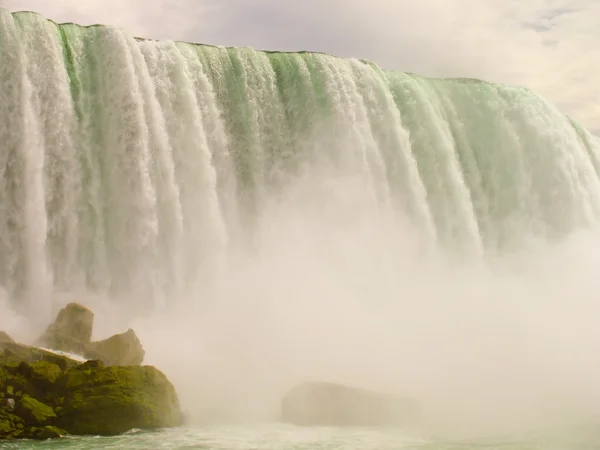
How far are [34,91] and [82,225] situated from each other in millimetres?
2863

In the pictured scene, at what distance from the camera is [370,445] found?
9641 mm

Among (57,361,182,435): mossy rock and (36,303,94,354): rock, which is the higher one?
(36,303,94,354): rock

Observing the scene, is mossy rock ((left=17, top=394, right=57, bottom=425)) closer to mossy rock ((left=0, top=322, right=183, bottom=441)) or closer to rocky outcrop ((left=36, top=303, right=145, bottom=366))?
mossy rock ((left=0, top=322, right=183, bottom=441))

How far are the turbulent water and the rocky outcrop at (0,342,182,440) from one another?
1.41m

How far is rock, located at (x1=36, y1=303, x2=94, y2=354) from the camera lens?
1180cm

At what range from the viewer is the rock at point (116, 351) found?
11.5 meters

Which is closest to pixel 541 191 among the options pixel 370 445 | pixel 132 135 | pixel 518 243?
pixel 518 243

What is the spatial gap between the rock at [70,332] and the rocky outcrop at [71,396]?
1572 mm

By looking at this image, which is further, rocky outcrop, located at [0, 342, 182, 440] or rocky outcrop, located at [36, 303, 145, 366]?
rocky outcrop, located at [36, 303, 145, 366]

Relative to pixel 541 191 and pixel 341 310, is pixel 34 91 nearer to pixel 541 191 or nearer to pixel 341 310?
pixel 341 310

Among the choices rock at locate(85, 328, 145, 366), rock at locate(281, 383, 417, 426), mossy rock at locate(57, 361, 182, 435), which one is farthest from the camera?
rock at locate(85, 328, 145, 366)

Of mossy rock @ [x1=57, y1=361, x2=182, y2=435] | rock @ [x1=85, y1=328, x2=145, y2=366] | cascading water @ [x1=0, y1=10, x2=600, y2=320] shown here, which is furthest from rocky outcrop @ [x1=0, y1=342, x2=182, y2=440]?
cascading water @ [x1=0, y1=10, x2=600, y2=320]

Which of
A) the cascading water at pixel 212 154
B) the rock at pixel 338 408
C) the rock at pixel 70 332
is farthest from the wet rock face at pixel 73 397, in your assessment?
the cascading water at pixel 212 154

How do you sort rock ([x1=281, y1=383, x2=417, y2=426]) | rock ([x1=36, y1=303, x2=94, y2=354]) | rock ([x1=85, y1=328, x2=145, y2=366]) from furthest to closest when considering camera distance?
1. rock ([x1=36, y1=303, x2=94, y2=354])
2. rock ([x1=85, y1=328, x2=145, y2=366])
3. rock ([x1=281, y1=383, x2=417, y2=426])
